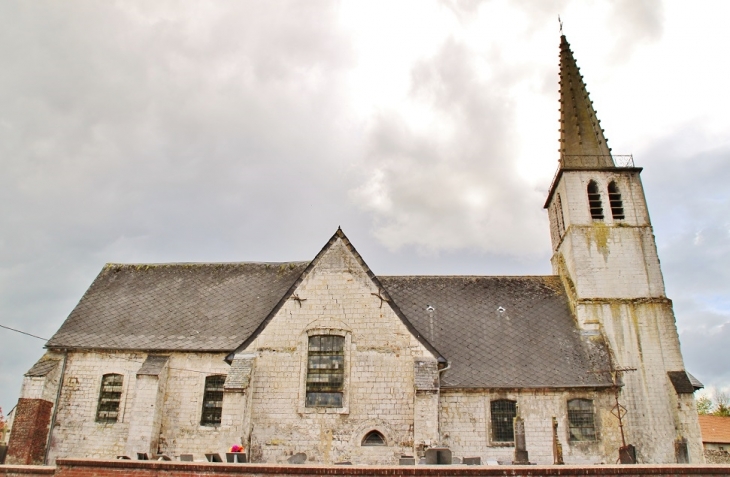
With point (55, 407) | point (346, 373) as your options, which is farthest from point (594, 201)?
point (55, 407)

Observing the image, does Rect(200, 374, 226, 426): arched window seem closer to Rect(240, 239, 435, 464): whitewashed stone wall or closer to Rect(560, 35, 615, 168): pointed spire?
Rect(240, 239, 435, 464): whitewashed stone wall

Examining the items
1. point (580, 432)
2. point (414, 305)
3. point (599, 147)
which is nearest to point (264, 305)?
point (414, 305)

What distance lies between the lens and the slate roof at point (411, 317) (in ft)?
61.2

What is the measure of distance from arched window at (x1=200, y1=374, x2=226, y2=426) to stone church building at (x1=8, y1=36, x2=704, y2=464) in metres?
0.05

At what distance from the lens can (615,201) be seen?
22.7 m

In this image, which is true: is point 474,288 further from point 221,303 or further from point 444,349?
point 221,303

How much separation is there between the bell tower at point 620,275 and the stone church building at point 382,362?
0.06 metres

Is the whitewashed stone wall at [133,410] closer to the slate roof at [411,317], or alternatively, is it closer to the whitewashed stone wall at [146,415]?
the whitewashed stone wall at [146,415]

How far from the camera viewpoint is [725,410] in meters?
55.8

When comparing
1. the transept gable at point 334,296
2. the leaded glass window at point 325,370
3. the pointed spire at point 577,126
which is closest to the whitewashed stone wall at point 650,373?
the pointed spire at point 577,126

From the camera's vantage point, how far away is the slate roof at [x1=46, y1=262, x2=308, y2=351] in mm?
19844

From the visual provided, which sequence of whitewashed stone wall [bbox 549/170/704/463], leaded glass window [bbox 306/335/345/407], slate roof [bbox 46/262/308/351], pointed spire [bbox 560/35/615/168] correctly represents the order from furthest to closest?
1. pointed spire [bbox 560/35/615/168]
2. slate roof [bbox 46/262/308/351]
3. whitewashed stone wall [bbox 549/170/704/463]
4. leaded glass window [bbox 306/335/345/407]

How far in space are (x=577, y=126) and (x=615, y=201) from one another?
4148 millimetres

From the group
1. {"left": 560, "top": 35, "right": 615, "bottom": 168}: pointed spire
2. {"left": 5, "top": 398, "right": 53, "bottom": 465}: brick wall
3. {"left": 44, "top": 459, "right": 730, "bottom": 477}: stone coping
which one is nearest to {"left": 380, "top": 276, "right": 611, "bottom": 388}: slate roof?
{"left": 560, "top": 35, "right": 615, "bottom": 168}: pointed spire
